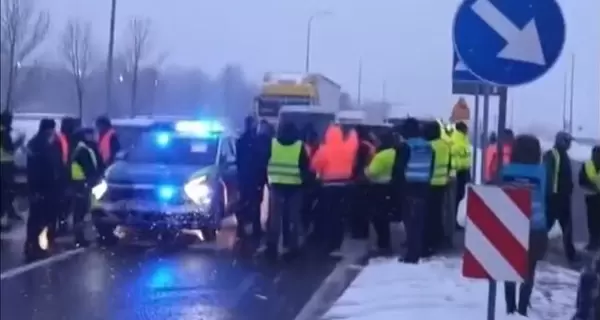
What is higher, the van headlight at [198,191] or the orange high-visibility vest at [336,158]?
the orange high-visibility vest at [336,158]

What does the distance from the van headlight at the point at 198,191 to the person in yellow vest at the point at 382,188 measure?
2.25m

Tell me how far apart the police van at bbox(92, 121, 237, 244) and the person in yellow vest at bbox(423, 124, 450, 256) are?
3.01 meters

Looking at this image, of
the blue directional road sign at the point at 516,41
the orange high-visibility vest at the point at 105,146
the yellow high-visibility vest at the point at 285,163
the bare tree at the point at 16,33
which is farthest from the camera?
the orange high-visibility vest at the point at 105,146

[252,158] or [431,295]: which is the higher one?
[252,158]

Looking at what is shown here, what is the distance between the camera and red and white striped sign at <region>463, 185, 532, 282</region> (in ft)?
26.8

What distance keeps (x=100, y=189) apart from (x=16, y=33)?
1349 cm

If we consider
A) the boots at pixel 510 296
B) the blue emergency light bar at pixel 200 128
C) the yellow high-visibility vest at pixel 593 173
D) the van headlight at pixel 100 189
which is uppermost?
the blue emergency light bar at pixel 200 128

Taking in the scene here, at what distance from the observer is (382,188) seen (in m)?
17.5

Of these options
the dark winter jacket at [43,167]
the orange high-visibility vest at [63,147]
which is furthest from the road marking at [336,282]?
the dark winter jacket at [43,167]

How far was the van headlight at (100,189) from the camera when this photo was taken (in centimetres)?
1717

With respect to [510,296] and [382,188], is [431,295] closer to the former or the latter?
[510,296]

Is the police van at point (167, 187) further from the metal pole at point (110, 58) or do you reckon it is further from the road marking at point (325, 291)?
Result: the metal pole at point (110, 58)

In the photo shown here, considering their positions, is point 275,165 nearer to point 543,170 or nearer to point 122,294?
point 122,294

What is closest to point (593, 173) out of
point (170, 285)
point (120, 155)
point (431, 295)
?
point (431, 295)
